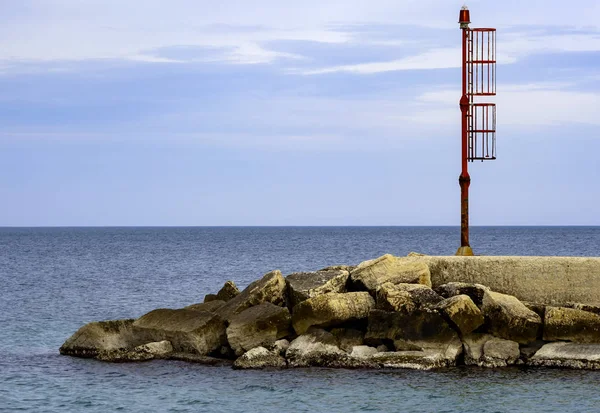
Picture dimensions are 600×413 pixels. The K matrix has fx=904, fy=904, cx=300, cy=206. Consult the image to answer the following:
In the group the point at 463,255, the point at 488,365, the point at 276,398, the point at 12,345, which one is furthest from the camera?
the point at 12,345

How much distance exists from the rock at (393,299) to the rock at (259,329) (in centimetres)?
156

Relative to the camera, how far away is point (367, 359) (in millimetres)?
14266

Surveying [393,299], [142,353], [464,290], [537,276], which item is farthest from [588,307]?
[142,353]

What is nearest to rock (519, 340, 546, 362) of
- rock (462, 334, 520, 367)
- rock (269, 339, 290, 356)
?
rock (462, 334, 520, 367)

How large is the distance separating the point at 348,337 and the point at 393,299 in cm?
97

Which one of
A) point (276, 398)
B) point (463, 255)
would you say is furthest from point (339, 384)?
point (463, 255)

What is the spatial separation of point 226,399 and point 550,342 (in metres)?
5.27

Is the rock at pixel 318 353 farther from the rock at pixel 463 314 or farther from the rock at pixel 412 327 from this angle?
the rock at pixel 463 314

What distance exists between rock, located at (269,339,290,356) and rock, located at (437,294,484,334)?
2.62 metres

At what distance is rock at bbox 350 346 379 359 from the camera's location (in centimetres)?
1436

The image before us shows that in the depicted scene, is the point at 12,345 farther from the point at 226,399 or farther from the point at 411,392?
the point at 411,392

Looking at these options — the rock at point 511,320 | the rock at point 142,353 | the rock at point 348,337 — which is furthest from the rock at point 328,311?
the rock at point 142,353

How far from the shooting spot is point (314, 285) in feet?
51.2

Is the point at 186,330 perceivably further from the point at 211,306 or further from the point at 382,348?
the point at 382,348
